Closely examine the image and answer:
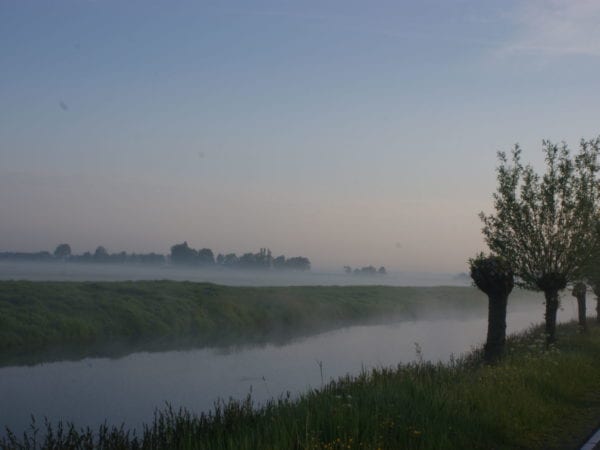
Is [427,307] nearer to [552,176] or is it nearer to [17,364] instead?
[552,176]

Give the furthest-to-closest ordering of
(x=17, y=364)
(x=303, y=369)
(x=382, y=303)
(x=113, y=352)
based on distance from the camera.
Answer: (x=382, y=303) < (x=113, y=352) < (x=303, y=369) < (x=17, y=364)

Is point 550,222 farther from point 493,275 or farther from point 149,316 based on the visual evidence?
point 149,316

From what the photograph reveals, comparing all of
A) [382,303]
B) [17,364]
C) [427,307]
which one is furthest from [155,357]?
[427,307]

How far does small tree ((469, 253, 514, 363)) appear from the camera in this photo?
2158 cm

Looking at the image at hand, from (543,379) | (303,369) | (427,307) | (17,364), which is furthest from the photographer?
(427,307)

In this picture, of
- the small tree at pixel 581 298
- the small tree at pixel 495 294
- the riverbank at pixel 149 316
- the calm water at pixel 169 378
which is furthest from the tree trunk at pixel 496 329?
the riverbank at pixel 149 316

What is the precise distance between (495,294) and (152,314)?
26122mm

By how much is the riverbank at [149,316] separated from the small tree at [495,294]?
19.2 m

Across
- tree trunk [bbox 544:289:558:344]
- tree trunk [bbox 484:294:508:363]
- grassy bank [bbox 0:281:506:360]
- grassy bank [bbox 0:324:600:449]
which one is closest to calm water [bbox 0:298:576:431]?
grassy bank [bbox 0:281:506:360]

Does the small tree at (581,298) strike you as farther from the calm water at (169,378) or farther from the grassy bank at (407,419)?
the grassy bank at (407,419)

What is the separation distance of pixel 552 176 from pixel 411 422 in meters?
19.6

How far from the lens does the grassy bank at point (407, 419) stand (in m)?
9.68

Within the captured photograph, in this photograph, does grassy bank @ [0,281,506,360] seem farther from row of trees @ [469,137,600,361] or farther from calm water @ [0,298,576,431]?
row of trees @ [469,137,600,361]

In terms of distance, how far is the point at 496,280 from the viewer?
21750mm
